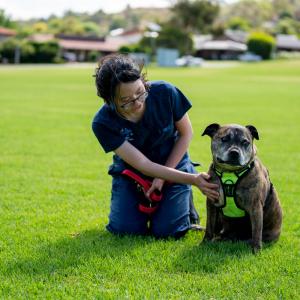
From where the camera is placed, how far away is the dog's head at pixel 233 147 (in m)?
5.05

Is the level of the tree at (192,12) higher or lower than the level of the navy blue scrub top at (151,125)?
higher

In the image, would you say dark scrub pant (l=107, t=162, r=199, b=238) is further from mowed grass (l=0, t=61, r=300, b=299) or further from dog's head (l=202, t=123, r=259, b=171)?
dog's head (l=202, t=123, r=259, b=171)

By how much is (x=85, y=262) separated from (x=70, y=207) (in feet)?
7.06

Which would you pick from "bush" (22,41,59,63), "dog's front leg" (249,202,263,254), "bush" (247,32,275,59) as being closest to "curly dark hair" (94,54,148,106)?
"dog's front leg" (249,202,263,254)

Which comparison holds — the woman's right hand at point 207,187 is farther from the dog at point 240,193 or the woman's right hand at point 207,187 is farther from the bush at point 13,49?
→ the bush at point 13,49

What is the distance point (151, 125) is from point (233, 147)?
1.17 metres

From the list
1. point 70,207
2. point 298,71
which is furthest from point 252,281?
point 298,71

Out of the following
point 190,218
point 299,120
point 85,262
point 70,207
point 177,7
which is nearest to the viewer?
point 85,262

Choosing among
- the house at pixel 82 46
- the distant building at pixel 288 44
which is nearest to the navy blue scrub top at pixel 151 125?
the house at pixel 82 46

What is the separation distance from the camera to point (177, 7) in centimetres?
10481

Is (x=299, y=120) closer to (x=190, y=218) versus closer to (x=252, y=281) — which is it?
(x=190, y=218)

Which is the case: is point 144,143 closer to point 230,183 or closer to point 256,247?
point 230,183

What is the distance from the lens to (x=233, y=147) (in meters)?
5.07

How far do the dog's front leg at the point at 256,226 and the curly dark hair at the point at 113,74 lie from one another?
5.63ft
